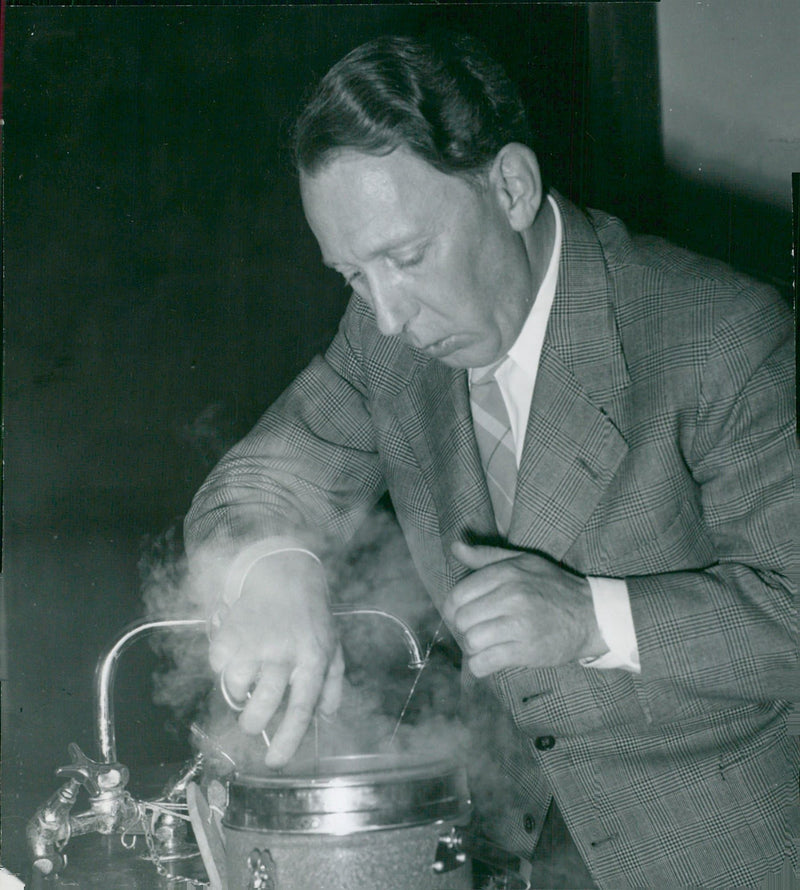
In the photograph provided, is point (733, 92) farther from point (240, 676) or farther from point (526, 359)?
point (240, 676)

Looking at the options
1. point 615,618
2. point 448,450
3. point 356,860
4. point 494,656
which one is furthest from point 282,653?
point 448,450

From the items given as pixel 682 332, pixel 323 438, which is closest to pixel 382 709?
pixel 323 438

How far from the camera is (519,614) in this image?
1440 mm

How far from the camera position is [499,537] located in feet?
6.21

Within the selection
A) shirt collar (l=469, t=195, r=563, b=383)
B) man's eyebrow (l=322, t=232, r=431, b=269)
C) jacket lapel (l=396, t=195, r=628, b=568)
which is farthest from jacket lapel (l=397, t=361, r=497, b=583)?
man's eyebrow (l=322, t=232, r=431, b=269)

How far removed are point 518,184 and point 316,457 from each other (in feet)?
2.49

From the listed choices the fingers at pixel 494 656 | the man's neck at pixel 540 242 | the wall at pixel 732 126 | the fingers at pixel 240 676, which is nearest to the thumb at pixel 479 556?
the fingers at pixel 494 656

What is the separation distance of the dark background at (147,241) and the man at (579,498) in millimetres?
642

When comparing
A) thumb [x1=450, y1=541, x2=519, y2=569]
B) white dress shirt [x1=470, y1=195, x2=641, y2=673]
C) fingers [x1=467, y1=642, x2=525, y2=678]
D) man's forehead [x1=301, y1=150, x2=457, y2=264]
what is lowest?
fingers [x1=467, y1=642, x2=525, y2=678]

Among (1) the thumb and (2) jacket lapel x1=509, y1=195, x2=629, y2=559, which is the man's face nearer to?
(2) jacket lapel x1=509, y1=195, x2=629, y2=559

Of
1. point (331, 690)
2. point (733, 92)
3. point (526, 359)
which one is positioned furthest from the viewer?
point (733, 92)

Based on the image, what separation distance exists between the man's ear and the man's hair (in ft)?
0.10

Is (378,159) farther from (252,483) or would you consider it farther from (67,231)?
(67,231)

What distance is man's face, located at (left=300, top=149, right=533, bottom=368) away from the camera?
1.68 meters
